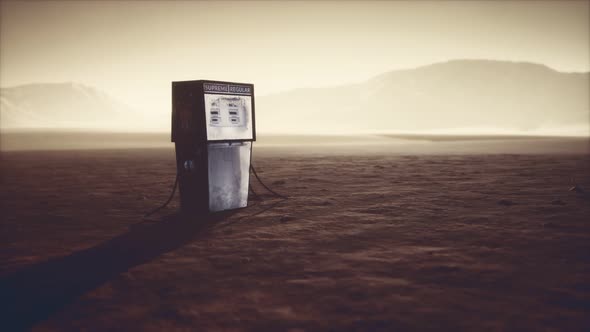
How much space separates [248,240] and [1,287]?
2625 mm

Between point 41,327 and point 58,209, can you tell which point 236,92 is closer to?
point 58,209

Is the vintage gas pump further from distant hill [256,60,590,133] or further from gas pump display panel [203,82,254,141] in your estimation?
distant hill [256,60,590,133]

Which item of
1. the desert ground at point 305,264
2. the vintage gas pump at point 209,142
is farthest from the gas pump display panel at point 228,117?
the desert ground at point 305,264

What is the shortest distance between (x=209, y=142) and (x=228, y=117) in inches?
25.0

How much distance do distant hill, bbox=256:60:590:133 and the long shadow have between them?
458 ft

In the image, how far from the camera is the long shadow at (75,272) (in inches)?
128

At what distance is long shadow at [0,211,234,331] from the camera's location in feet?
10.7

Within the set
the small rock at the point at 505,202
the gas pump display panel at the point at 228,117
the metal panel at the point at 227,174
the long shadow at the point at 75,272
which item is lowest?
the long shadow at the point at 75,272

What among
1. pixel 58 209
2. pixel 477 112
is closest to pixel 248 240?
pixel 58 209

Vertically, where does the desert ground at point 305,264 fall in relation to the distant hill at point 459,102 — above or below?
below

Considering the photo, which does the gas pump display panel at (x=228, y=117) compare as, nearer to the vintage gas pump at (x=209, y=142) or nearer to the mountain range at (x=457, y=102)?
the vintage gas pump at (x=209, y=142)

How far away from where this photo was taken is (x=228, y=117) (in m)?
6.76

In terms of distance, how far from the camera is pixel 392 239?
5148mm

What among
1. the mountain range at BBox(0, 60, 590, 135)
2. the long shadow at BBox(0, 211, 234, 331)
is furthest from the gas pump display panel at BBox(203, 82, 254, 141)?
the mountain range at BBox(0, 60, 590, 135)
